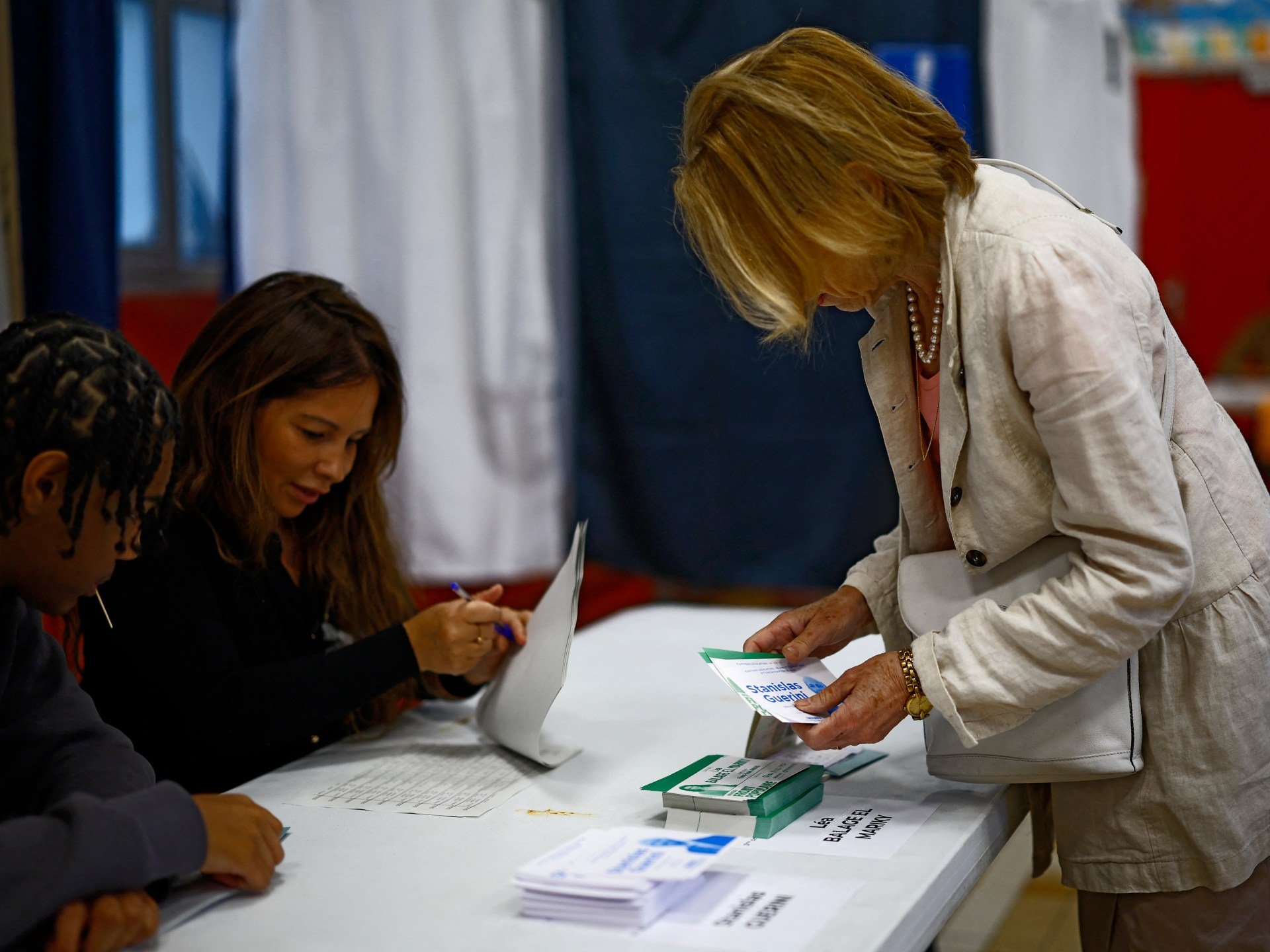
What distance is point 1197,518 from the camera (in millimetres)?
1162

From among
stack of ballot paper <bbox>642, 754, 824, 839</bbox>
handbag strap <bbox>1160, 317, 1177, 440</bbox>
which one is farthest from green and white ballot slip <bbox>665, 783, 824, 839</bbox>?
handbag strap <bbox>1160, 317, 1177, 440</bbox>

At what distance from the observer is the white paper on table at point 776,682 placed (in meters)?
1.16

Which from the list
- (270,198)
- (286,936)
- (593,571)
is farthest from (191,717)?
(593,571)

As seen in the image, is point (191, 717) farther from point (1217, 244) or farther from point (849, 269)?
point (1217, 244)

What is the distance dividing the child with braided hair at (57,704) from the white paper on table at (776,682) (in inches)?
17.0

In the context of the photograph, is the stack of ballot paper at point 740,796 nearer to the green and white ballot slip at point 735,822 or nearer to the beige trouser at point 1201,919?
the green and white ballot slip at point 735,822

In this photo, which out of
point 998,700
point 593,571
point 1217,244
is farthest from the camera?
point 1217,244

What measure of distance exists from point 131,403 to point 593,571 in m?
2.54

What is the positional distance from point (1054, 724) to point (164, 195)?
2776 millimetres

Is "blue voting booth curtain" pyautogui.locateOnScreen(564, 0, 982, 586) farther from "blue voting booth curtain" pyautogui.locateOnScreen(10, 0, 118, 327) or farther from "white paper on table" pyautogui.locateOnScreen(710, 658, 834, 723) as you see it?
"white paper on table" pyautogui.locateOnScreen(710, 658, 834, 723)

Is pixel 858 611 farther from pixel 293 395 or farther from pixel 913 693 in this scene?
pixel 293 395

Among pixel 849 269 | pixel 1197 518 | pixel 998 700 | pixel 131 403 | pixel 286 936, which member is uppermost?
pixel 849 269

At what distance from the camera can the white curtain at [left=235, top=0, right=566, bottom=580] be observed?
117 inches

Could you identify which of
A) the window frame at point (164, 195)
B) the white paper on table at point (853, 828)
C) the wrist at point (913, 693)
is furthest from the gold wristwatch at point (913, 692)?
the window frame at point (164, 195)
